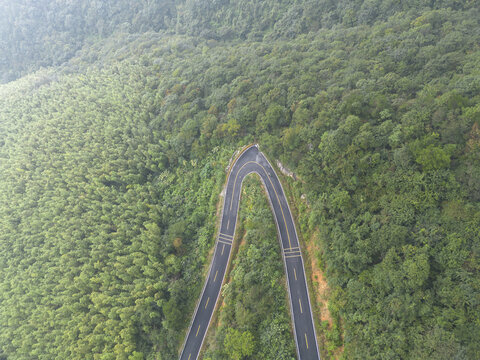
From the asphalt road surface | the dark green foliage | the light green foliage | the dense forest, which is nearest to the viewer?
the dense forest

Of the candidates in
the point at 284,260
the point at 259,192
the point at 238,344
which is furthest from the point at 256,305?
the point at 259,192

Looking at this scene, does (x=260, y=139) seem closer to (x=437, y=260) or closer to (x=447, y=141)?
(x=447, y=141)

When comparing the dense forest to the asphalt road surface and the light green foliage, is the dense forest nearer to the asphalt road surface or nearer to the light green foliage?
the light green foliage

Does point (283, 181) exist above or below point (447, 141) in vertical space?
above

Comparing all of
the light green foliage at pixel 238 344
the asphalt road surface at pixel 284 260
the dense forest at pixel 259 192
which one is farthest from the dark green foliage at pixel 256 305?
the asphalt road surface at pixel 284 260

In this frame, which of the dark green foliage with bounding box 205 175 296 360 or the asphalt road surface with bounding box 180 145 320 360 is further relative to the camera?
the asphalt road surface with bounding box 180 145 320 360

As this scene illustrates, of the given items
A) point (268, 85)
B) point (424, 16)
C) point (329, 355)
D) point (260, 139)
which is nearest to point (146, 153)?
point (260, 139)

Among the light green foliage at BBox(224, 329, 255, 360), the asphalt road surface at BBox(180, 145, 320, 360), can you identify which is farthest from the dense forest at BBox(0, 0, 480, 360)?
the asphalt road surface at BBox(180, 145, 320, 360)
